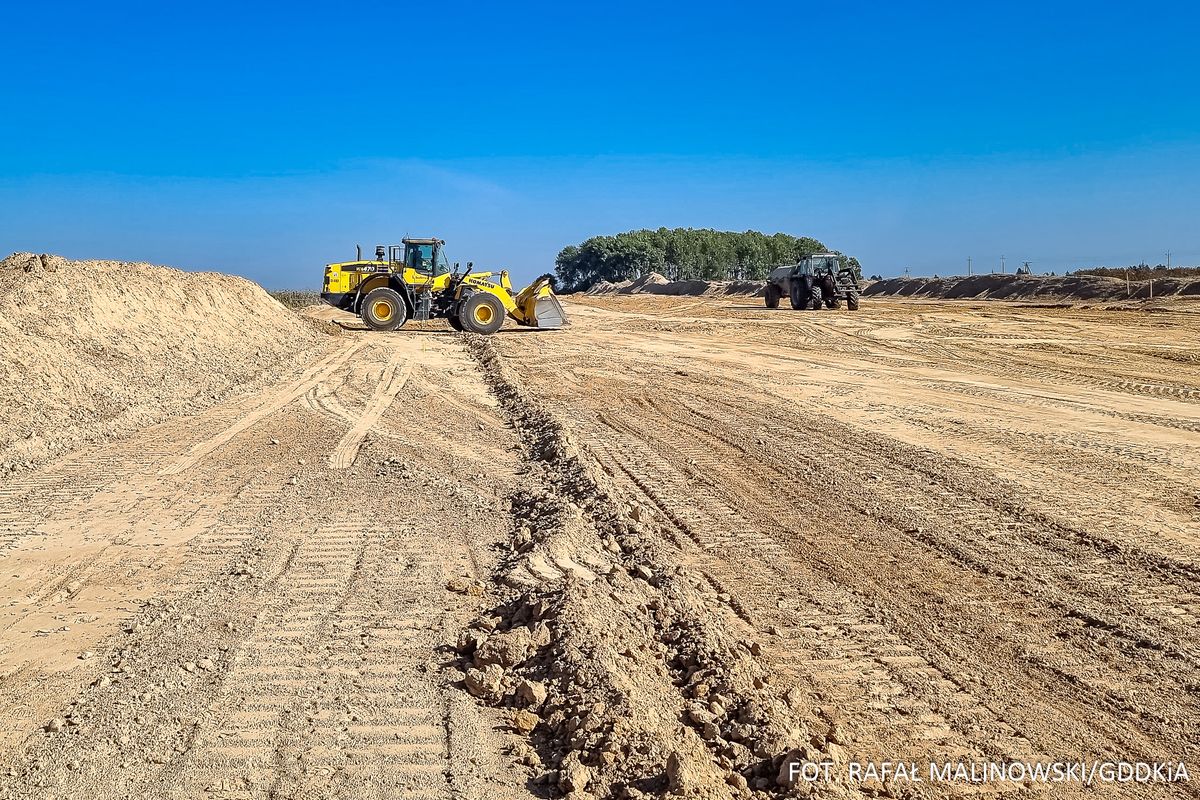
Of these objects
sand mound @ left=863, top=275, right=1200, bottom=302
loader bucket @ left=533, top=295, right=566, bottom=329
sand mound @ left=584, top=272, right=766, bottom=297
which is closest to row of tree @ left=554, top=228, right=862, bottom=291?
sand mound @ left=584, top=272, right=766, bottom=297

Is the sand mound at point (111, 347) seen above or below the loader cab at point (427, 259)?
below

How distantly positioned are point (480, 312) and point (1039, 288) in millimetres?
28185

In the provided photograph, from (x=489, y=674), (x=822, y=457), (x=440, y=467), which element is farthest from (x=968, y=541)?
(x=440, y=467)

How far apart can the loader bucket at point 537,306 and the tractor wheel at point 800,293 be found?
12.2 m

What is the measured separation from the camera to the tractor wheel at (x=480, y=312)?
24141 mm

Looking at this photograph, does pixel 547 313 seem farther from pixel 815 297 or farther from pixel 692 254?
pixel 692 254

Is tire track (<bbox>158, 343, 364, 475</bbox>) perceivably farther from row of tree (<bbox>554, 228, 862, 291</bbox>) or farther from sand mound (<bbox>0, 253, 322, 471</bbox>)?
row of tree (<bbox>554, 228, 862, 291</bbox>)

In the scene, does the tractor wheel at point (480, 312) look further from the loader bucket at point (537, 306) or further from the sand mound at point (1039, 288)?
the sand mound at point (1039, 288)

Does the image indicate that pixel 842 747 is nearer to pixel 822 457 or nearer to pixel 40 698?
pixel 40 698

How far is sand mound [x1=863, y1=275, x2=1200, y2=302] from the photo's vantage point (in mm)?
35156

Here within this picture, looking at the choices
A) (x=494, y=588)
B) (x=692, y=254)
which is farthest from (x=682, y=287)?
(x=494, y=588)

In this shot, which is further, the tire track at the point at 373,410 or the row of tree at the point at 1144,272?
the row of tree at the point at 1144,272

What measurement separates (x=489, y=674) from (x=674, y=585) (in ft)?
4.69

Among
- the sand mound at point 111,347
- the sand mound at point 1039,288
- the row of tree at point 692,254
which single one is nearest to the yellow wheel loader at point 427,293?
the sand mound at point 111,347
